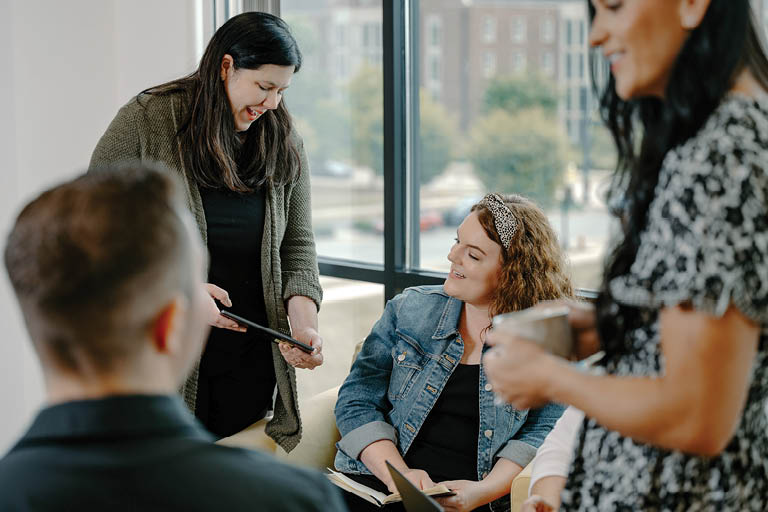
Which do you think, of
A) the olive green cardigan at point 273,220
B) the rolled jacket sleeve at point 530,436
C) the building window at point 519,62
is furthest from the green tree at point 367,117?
the rolled jacket sleeve at point 530,436

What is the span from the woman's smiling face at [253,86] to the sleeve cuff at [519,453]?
1115mm

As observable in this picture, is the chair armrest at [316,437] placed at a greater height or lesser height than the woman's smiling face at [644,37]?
lesser

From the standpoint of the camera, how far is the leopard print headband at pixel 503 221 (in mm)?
2229

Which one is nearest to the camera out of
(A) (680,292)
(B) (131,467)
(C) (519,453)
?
(B) (131,467)

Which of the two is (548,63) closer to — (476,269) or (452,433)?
(476,269)

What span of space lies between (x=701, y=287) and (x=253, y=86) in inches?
60.6

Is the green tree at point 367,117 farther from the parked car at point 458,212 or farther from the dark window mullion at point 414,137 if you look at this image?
the parked car at point 458,212

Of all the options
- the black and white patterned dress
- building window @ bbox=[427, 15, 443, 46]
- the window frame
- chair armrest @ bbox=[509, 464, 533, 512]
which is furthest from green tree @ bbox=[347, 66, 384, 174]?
the black and white patterned dress

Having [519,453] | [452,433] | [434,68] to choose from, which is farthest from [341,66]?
[519,453]

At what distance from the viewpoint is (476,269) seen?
87.4 inches

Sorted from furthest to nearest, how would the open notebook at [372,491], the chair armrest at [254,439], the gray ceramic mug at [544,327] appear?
the chair armrest at [254,439]
the open notebook at [372,491]
the gray ceramic mug at [544,327]

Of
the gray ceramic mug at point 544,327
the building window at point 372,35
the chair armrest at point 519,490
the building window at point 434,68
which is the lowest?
the chair armrest at point 519,490

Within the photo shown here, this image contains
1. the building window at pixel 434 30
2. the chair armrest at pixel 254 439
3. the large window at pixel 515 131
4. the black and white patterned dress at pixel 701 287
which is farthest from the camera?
the building window at pixel 434 30

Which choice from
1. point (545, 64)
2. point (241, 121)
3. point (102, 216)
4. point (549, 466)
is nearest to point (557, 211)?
point (545, 64)
